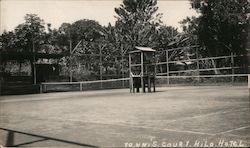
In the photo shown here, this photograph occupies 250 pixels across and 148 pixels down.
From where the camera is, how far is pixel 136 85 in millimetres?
20703

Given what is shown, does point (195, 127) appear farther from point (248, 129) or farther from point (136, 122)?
point (136, 122)

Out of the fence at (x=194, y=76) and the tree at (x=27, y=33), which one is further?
the tree at (x=27, y=33)

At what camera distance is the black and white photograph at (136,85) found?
19.1 ft

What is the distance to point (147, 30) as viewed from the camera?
38000 mm

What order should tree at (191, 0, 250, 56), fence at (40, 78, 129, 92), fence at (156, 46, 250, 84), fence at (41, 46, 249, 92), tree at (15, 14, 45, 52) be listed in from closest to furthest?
1. tree at (191, 0, 250, 56)
2. fence at (156, 46, 250, 84)
3. fence at (41, 46, 249, 92)
4. fence at (40, 78, 129, 92)
5. tree at (15, 14, 45, 52)

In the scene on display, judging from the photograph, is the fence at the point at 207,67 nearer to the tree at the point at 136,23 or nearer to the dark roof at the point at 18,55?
the tree at the point at 136,23

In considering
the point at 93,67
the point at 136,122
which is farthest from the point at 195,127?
the point at 93,67

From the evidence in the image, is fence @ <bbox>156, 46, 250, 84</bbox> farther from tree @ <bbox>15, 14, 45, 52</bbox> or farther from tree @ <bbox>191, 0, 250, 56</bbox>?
tree @ <bbox>15, 14, 45, 52</bbox>

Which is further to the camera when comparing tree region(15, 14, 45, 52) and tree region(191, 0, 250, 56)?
tree region(15, 14, 45, 52)

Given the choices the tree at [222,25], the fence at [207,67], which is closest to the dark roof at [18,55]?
the fence at [207,67]

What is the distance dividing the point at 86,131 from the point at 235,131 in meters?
2.41

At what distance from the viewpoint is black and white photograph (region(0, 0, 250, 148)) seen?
19.1ft

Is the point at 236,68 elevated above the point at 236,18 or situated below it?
below

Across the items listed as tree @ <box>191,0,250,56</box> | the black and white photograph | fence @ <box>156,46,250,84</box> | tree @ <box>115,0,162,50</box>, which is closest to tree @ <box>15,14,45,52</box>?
the black and white photograph
